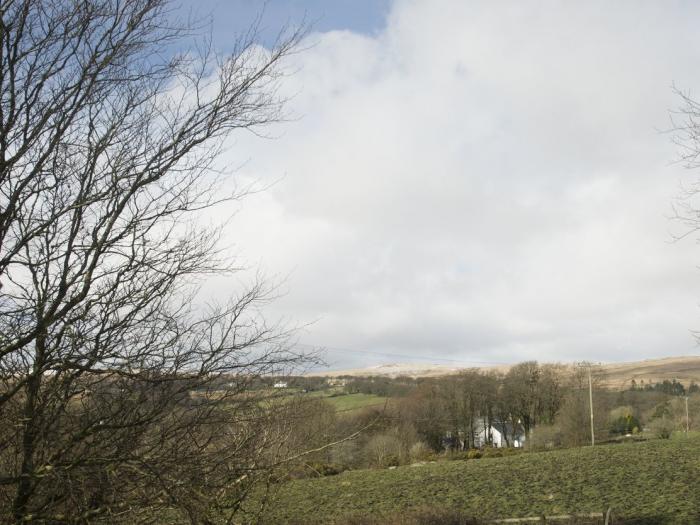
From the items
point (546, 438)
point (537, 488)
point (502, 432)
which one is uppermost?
→ point (537, 488)

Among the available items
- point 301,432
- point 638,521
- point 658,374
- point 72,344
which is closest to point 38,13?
point 72,344

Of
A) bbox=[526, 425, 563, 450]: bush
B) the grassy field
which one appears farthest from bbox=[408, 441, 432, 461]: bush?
bbox=[526, 425, 563, 450]: bush

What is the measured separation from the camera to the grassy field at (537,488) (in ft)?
57.5

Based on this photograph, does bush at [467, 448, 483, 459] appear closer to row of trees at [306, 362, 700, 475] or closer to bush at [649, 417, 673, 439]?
row of trees at [306, 362, 700, 475]

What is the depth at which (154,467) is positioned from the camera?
3924 millimetres

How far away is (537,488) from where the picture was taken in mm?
21016

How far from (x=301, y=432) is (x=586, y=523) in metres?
11.4

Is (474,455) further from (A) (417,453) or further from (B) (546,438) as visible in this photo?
(B) (546,438)

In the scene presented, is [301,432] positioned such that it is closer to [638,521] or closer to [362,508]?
[638,521]

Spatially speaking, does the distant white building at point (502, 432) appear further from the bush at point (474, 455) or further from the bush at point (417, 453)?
the bush at point (474, 455)

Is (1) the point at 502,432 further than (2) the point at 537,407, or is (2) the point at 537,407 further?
(1) the point at 502,432

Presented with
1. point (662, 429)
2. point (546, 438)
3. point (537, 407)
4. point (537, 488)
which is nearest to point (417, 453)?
point (546, 438)

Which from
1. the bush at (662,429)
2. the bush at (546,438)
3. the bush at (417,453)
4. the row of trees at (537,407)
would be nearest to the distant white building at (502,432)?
the row of trees at (537,407)

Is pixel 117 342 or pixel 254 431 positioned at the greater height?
pixel 117 342
